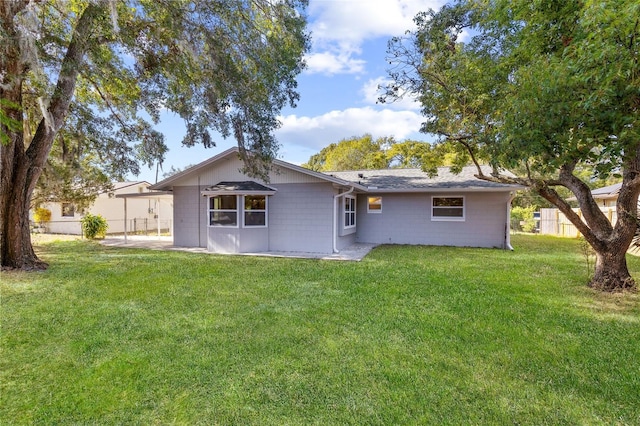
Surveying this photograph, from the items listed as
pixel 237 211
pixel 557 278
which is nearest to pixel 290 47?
pixel 237 211

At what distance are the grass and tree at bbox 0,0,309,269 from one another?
9.86ft

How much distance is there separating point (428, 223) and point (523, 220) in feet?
37.1

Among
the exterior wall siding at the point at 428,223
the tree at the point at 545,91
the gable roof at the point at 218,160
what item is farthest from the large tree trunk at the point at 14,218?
the exterior wall siding at the point at 428,223

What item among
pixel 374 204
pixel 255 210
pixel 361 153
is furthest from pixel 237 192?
pixel 361 153

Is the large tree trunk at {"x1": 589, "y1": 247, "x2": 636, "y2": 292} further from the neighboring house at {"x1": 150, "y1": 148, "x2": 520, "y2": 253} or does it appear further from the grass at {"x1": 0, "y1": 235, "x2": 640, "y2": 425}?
the neighboring house at {"x1": 150, "y1": 148, "x2": 520, "y2": 253}

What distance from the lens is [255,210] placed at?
11711 mm

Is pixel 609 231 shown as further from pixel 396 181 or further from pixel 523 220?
pixel 523 220

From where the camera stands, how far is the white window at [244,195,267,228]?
11.6 metres

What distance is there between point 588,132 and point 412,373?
9.69 ft

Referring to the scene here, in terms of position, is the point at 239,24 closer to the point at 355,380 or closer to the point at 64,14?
the point at 64,14

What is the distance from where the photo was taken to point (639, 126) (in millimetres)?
3021

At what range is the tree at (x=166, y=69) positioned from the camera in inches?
288

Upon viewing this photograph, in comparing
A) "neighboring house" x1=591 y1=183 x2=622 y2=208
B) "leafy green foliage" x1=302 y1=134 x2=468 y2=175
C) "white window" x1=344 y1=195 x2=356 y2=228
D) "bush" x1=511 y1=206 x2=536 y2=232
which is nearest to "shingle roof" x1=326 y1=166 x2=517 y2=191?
"white window" x1=344 y1=195 x2=356 y2=228

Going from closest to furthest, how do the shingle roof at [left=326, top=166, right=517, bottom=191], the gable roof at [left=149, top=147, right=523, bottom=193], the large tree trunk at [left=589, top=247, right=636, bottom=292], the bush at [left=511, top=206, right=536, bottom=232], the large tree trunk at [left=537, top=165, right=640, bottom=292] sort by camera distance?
the large tree trunk at [left=537, top=165, right=640, bottom=292], the large tree trunk at [left=589, top=247, right=636, bottom=292], the gable roof at [left=149, top=147, right=523, bottom=193], the shingle roof at [left=326, top=166, right=517, bottom=191], the bush at [left=511, top=206, right=536, bottom=232]
